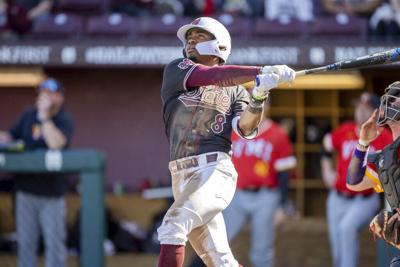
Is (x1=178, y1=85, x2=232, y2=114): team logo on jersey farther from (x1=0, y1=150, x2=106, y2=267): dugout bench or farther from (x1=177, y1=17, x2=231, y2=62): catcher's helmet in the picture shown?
(x1=0, y1=150, x2=106, y2=267): dugout bench

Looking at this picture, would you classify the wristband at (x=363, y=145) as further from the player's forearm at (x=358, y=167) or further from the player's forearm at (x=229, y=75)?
the player's forearm at (x=229, y=75)

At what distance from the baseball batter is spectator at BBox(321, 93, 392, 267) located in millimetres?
2472

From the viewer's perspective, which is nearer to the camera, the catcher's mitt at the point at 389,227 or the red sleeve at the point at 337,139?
the catcher's mitt at the point at 389,227

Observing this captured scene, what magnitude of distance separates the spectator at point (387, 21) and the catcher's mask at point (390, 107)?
403cm

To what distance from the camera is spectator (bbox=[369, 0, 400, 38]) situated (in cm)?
912

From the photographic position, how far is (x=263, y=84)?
489 centimetres

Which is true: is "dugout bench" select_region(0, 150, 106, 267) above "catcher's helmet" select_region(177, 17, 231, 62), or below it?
below

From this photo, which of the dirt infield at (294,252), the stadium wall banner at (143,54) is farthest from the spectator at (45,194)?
the dirt infield at (294,252)

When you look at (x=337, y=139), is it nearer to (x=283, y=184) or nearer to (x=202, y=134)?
(x=283, y=184)

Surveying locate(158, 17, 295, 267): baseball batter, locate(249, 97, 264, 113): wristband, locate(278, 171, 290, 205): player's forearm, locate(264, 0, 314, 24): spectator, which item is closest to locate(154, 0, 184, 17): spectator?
locate(264, 0, 314, 24): spectator

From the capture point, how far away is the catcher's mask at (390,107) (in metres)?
5.10

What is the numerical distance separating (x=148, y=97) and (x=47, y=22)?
4.03 ft

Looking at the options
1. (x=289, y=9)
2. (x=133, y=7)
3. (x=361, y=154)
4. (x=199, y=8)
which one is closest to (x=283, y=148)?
(x=289, y=9)

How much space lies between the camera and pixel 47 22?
977 centimetres
